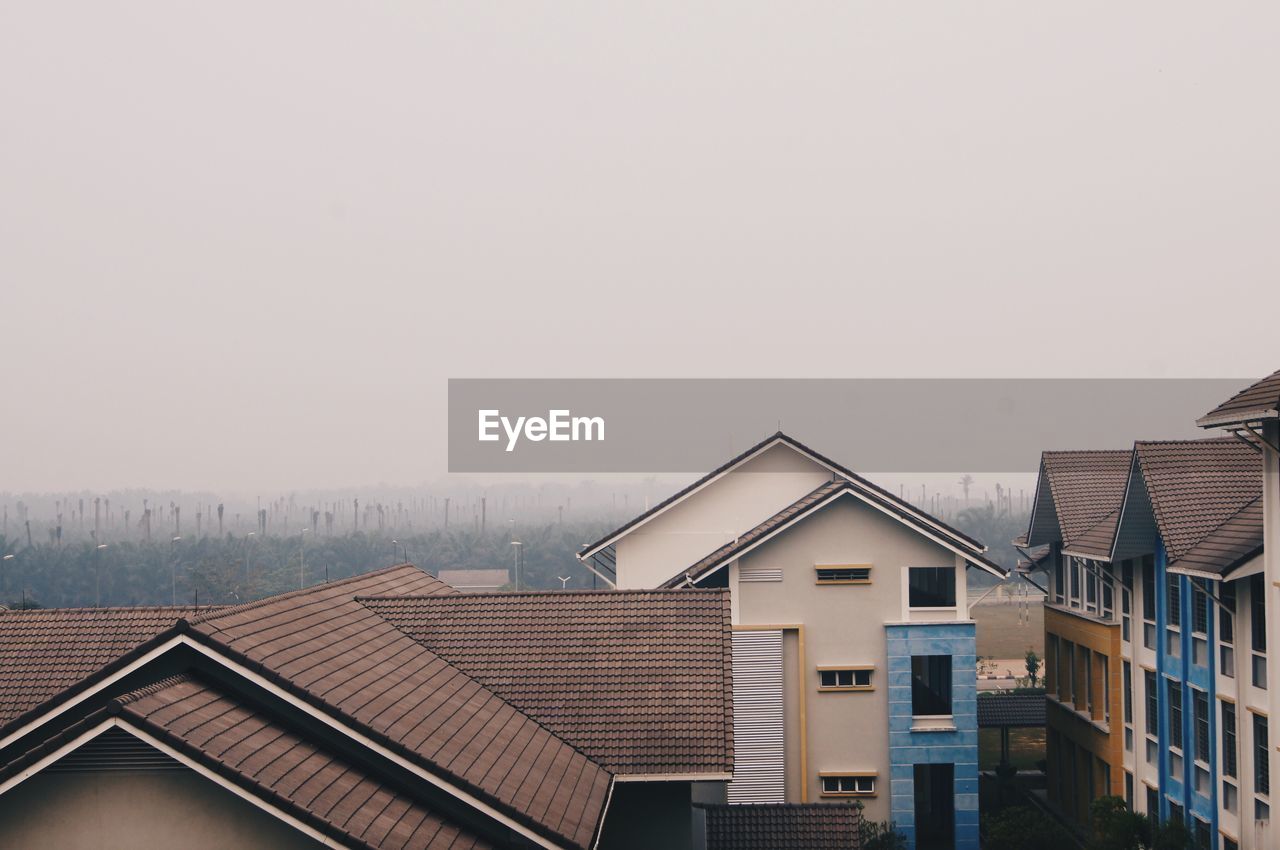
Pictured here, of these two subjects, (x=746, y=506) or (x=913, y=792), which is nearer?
(x=913, y=792)

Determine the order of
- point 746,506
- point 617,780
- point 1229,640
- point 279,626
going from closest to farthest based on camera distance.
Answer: point 279,626, point 617,780, point 1229,640, point 746,506

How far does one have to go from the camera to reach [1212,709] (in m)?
21.0

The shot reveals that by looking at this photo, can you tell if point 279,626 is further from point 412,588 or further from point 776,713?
point 776,713

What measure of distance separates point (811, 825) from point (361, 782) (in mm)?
9442

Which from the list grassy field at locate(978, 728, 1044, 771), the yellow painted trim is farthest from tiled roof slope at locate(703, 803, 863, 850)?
grassy field at locate(978, 728, 1044, 771)

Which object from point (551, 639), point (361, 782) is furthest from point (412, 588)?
point (361, 782)

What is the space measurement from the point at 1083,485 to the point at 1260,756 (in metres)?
11.8

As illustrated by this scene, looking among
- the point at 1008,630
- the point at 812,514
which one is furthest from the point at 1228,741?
the point at 1008,630

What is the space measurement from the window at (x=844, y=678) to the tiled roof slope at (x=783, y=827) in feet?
22.3

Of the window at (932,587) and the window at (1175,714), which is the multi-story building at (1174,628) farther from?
the window at (932,587)

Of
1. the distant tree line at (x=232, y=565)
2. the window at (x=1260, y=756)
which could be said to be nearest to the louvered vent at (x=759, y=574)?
the window at (x=1260, y=756)

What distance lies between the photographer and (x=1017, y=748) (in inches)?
1678

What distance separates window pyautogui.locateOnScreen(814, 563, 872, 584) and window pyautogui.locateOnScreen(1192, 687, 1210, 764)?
6.85 metres

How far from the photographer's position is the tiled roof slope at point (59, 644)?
638 inches
